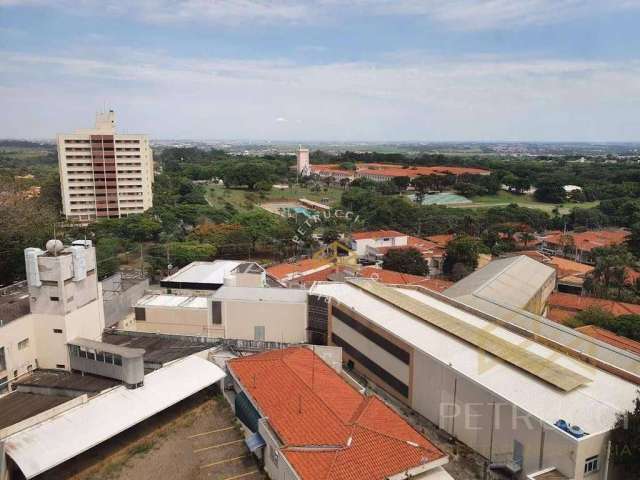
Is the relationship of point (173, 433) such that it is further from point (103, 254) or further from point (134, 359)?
point (103, 254)

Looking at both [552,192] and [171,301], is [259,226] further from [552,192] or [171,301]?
[552,192]

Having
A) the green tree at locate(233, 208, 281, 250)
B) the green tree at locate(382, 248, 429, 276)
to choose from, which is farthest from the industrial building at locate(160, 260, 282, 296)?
the green tree at locate(382, 248, 429, 276)

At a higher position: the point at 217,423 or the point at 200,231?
the point at 200,231

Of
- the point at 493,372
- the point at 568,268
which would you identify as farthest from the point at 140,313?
the point at 568,268

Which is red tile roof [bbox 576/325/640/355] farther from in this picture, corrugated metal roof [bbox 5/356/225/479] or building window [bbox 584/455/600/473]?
corrugated metal roof [bbox 5/356/225/479]

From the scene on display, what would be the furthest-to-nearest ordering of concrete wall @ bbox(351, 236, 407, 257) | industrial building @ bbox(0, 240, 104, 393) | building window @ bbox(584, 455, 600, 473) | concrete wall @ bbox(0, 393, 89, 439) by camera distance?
concrete wall @ bbox(351, 236, 407, 257) < industrial building @ bbox(0, 240, 104, 393) < concrete wall @ bbox(0, 393, 89, 439) < building window @ bbox(584, 455, 600, 473)

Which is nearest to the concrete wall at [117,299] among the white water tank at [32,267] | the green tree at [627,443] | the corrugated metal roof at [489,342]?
the white water tank at [32,267]

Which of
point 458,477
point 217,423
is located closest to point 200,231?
point 217,423
